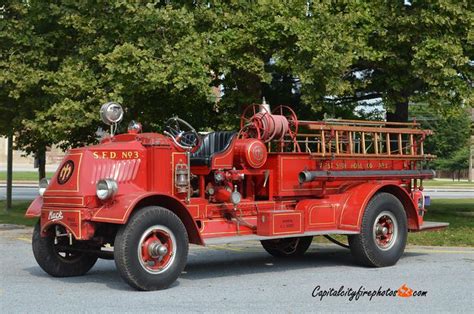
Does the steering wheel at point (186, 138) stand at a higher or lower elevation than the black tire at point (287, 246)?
higher

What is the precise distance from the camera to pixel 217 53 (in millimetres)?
14602

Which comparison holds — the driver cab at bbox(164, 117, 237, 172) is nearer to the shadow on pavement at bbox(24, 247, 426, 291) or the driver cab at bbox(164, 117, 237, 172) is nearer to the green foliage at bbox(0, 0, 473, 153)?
the shadow on pavement at bbox(24, 247, 426, 291)

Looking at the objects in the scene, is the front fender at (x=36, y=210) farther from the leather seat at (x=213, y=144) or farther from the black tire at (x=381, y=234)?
the black tire at (x=381, y=234)

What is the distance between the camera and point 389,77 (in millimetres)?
15758

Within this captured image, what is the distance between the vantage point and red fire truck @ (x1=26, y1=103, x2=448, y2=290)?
332 inches

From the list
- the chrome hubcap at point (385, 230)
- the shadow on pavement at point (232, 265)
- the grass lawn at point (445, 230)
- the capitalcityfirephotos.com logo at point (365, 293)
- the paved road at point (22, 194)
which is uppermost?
the chrome hubcap at point (385, 230)

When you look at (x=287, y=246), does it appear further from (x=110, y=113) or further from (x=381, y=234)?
(x=110, y=113)

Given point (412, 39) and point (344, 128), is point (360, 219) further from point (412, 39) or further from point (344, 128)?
point (412, 39)

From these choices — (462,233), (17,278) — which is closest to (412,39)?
(462,233)

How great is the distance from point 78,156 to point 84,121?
6167 mm

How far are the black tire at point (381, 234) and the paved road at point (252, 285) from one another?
197 mm

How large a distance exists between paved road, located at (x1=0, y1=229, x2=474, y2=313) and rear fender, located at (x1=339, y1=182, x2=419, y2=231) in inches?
24.2

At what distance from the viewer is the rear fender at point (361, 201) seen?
10242mm

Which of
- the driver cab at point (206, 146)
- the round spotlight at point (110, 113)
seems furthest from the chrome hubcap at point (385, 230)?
the round spotlight at point (110, 113)
